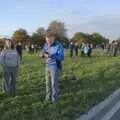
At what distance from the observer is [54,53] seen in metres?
12.8

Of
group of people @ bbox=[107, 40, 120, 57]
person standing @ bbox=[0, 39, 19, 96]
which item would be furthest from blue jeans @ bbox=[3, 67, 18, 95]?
group of people @ bbox=[107, 40, 120, 57]

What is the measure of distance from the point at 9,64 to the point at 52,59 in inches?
66.0

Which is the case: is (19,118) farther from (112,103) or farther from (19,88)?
(19,88)

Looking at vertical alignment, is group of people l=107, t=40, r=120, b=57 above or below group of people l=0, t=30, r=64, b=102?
below

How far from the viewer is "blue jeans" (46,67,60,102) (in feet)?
42.4

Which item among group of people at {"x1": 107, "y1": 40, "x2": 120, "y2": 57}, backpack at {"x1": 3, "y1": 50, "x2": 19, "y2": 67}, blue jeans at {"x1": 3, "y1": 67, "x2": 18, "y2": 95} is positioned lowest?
group of people at {"x1": 107, "y1": 40, "x2": 120, "y2": 57}

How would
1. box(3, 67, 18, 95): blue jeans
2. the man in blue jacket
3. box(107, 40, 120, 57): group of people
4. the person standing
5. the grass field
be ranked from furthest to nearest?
box(107, 40, 120, 57): group of people < box(3, 67, 18, 95): blue jeans < the person standing < the man in blue jacket < the grass field

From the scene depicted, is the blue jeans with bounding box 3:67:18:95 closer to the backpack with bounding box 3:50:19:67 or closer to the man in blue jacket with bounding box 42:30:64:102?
the backpack with bounding box 3:50:19:67

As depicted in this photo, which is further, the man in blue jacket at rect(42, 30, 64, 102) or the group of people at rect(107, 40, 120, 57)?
the group of people at rect(107, 40, 120, 57)

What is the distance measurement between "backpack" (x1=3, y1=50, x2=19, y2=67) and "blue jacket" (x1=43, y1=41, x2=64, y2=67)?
138 centimetres

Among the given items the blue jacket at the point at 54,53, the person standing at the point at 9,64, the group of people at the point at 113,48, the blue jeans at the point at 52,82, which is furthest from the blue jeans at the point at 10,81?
the group of people at the point at 113,48

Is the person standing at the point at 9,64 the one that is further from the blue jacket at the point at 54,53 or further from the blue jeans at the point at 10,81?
the blue jacket at the point at 54,53

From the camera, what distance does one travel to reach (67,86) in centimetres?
1712

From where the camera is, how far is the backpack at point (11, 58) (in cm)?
1395
